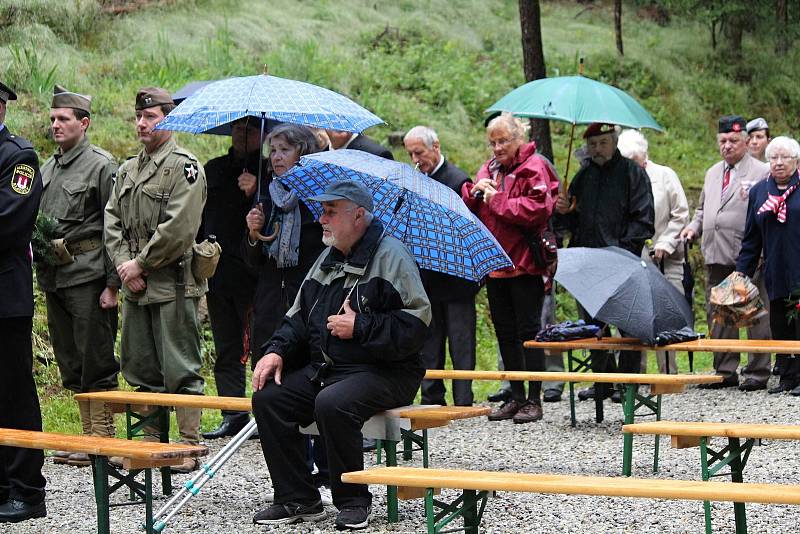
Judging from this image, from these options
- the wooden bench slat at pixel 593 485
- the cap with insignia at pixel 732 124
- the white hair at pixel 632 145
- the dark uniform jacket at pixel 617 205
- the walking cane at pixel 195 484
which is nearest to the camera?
the wooden bench slat at pixel 593 485

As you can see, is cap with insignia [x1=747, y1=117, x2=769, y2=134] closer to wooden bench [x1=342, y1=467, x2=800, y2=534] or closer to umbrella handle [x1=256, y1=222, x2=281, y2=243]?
umbrella handle [x1=256, y1=222, x2=281, y2=243]

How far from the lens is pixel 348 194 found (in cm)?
575

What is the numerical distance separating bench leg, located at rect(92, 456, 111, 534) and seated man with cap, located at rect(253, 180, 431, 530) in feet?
2.76

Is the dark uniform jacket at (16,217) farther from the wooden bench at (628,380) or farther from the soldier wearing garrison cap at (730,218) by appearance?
the soldier wearing garrison cap at (730,218)

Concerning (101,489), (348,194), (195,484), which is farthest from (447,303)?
(101,489)

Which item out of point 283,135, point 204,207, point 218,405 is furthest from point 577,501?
point 204,207

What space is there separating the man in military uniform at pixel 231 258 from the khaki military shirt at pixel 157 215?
402 millimetres

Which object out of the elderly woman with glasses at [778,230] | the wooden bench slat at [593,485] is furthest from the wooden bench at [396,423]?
the elderly woman with glasses at [778,230]

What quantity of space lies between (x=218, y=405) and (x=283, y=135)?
1608 mm

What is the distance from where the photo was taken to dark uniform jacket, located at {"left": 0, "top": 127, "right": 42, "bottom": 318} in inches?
226

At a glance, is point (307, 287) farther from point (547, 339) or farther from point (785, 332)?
point (785, 332)

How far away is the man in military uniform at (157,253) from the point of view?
709cm

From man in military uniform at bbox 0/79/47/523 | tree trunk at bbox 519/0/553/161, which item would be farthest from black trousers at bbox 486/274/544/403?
tree trunk at bbox 519/0/553/161

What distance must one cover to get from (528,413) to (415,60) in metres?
10.6
